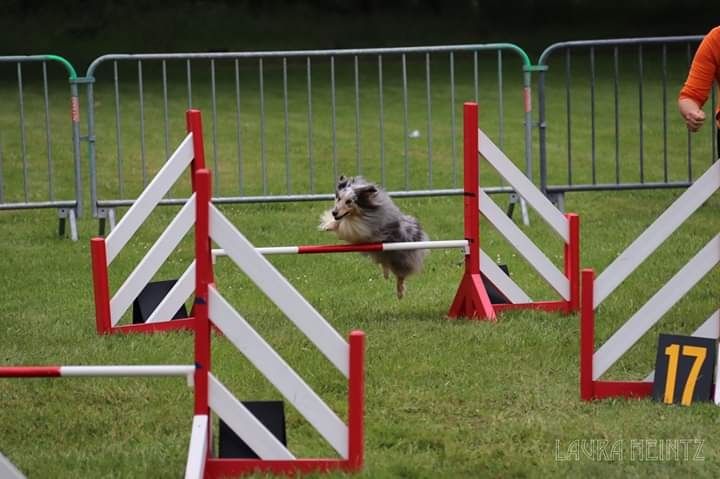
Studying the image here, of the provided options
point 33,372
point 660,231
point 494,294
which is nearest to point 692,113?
point 660,231

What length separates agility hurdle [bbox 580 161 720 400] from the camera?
5863mm

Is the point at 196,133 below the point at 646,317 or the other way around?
the other way around

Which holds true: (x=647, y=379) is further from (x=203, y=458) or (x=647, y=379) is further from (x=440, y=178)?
(x=440, y=178)

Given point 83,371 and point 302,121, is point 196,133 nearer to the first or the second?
point 83,371

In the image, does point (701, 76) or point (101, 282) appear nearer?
point (701, 76)

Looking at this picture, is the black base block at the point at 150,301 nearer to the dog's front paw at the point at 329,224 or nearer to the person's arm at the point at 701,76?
the dog's front paw at the point at 329,224

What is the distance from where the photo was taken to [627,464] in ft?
16.6

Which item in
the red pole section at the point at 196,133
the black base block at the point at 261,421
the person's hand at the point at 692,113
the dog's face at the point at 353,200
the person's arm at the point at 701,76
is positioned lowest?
the black base block at the point at 261,421

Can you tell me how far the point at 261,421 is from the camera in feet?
16.5

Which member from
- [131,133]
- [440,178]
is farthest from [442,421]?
[131,133]

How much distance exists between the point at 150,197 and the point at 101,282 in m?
0.56

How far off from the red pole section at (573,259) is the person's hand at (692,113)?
1385 mm

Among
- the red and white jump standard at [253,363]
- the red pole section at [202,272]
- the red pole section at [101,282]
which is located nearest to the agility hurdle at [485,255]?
the red pole section at [101,282]

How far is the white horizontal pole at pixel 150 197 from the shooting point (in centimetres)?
740
